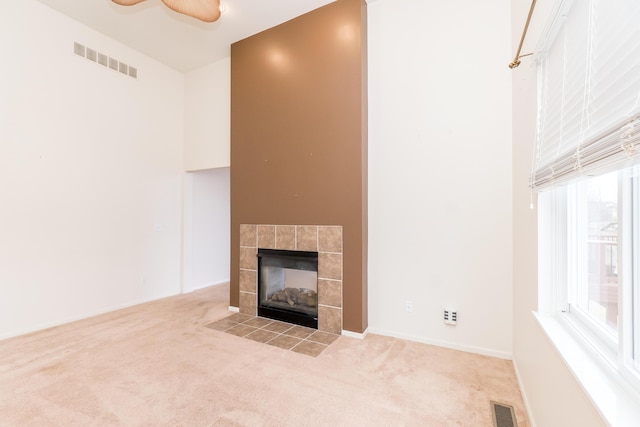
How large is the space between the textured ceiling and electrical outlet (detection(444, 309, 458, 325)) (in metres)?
3.66

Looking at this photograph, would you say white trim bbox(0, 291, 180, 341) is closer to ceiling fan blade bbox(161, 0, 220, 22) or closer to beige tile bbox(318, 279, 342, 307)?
beige tile bbox(318, 279, 342, 307)

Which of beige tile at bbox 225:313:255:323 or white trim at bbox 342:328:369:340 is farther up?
white trim at bbox 342:328:369:340

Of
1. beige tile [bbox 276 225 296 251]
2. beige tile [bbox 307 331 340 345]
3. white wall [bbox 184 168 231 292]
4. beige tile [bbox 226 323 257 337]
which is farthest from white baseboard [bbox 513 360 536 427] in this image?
white wall [bbox 184 168 231 292]

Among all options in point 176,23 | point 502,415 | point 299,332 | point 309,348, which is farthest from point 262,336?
point 176,23

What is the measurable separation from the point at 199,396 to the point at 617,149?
2.63 metres

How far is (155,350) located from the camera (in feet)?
8.96

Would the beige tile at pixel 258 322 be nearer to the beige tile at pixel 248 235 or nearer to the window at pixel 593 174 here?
the beige tile at pixel 248 235

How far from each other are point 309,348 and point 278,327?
2.23ft

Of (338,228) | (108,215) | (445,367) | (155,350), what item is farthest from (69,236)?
(445,367)

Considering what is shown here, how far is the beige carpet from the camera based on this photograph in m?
1.82

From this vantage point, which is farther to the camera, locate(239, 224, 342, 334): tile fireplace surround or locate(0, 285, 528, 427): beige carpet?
locate(239, 224, 342, 334): tile fireplace surround

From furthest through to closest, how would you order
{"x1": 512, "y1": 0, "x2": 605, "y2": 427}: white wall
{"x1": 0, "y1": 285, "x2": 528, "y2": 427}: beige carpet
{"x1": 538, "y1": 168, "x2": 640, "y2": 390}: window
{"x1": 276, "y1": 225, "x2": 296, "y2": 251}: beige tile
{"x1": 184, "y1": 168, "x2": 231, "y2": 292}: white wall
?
1. {"x1": 184, "y1": 168, "x2": 231, "y2": 292}: white wall
2. {"x1": 276, "y1": 225, "x2": 296, "y2": 251}: beige tile
3. {"x1": 0, "y1": 285, "x2": 528, "y2": 427}: beige carpet
4. {"x1": 512, "y1": 0, "x2": 605, "y2": 427}: white wall
5. {"x1": 538, "y1": 168, "x2": 640, "y2": 390}: window

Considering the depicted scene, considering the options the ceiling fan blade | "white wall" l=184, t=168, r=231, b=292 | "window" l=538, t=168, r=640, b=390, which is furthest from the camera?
"white wall" l=184, t=168, r=231, b=292

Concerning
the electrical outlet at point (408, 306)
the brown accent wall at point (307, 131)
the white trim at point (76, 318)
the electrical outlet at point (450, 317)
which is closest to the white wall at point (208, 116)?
the brown accent wall at point (307, 131)
